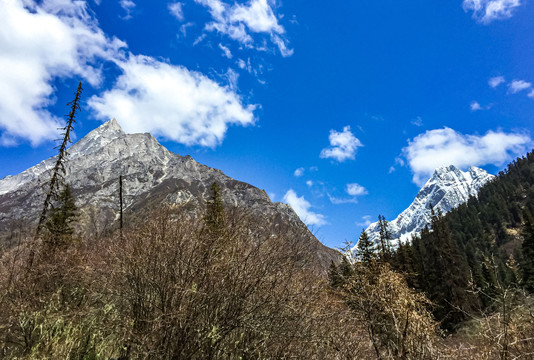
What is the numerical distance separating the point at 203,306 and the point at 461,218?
172942 millimetres

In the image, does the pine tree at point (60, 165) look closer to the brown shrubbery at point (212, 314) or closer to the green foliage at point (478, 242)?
the brown shrubbery at point (212, 314)

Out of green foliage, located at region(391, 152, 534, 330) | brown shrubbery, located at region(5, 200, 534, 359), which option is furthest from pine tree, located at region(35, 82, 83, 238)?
green foliage, located at region(391, 152, 534, 330)

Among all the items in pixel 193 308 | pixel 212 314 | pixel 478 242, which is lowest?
pixel 212 314

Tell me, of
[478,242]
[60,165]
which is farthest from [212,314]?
[478,242]

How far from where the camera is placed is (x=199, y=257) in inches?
247

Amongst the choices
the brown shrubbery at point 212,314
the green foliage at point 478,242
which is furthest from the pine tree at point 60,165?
the green foliage at point 478,242

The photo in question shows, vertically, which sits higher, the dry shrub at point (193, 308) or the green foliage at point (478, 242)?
the green foliage at point (478, 242)

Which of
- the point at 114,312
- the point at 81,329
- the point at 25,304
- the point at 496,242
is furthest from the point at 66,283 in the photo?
the point at 496,242

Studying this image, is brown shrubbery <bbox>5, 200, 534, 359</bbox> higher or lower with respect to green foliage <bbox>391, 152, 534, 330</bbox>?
lower

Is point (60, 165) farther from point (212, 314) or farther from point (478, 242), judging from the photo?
point (478, 242)

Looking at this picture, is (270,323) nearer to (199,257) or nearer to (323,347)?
(323,347)

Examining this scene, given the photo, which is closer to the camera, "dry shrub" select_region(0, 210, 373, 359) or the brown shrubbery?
the brown shrubbery

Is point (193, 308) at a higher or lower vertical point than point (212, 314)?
higher

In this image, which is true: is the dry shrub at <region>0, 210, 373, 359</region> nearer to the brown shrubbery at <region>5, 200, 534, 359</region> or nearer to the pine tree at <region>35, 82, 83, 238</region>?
the brown shrubbery at <region>5, 200, 534, 359</region>
